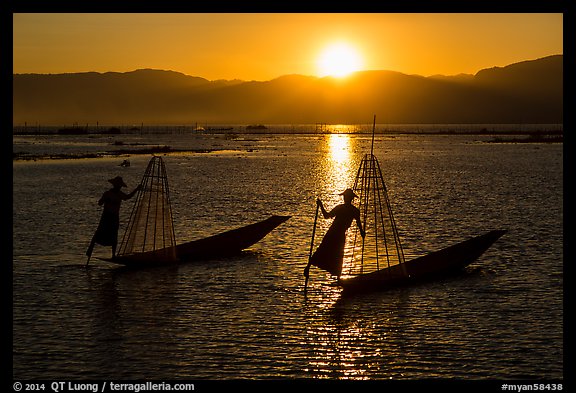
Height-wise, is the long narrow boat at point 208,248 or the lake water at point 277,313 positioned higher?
the long narrow boat at point 208,248

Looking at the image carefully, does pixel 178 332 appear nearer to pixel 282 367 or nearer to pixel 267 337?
pixel 267 337

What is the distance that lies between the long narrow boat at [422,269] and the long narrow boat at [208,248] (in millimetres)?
5377

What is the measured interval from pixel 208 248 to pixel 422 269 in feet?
20.9

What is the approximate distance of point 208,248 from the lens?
22.0 m

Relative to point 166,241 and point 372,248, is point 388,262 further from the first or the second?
point 166,241

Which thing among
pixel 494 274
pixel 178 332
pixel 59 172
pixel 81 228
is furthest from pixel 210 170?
pixel 178 332

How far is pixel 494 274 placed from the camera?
773 inches

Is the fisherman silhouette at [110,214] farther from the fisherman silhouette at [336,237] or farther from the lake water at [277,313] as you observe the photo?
the fisherman silhouette at [336,237]

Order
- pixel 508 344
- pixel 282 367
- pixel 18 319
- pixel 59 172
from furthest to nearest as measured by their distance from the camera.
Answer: pixel 59 172, pixel 18 319, pixel 508 344, pixel 282 367

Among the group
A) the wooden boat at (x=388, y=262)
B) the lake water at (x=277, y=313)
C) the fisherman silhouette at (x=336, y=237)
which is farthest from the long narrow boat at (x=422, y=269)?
the fisherman silhouette at (x=336, y=237)

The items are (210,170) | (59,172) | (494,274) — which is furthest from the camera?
(210,170)

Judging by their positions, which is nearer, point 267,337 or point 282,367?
point 282,367

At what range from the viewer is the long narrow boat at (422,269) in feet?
56.0
